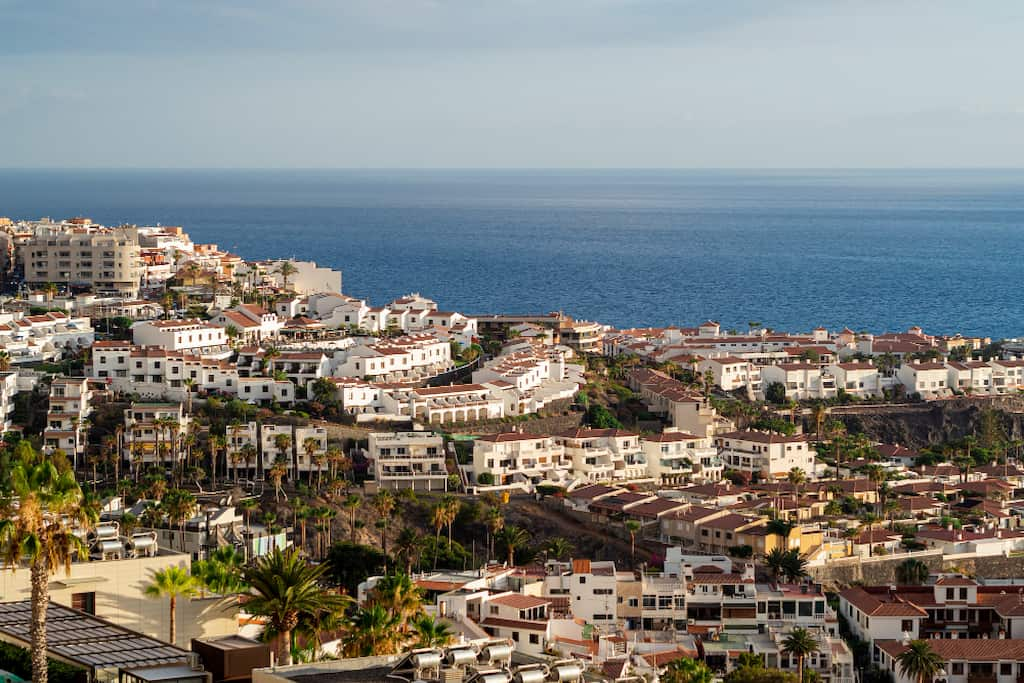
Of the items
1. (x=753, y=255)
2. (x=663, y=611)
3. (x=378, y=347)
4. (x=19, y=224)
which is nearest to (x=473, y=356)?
(x=378, y=347)

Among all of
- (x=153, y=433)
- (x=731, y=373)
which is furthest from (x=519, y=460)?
(x=731, y=373)

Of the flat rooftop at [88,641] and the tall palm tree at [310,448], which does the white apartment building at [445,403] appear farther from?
the flat rooftop at [88,641]

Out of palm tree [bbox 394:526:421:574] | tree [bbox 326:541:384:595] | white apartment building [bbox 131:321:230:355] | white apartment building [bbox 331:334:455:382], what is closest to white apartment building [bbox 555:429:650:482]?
white apartment building [bbox 331:334:455:382]

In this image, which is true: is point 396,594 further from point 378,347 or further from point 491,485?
point 378,347

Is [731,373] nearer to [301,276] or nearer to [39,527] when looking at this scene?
[301,276]

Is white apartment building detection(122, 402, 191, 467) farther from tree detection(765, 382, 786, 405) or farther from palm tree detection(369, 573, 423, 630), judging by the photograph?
tree detection(765, 382, 786, 405)
